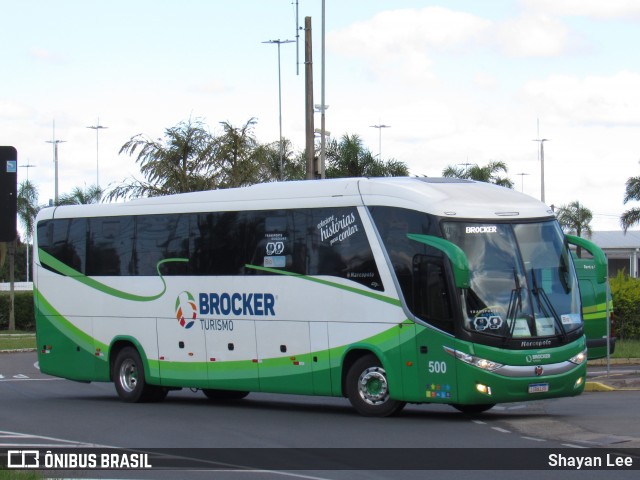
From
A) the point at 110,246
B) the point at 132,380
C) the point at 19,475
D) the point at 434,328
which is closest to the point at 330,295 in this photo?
the point at 434,328

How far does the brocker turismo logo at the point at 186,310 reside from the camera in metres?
20.0

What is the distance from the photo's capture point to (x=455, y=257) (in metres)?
15.9

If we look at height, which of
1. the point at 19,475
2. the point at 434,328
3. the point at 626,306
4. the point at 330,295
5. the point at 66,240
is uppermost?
the point at 66,240

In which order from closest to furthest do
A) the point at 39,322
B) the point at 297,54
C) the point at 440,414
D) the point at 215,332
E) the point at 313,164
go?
the point at 440,414
the point at 215,332
the point at 39,322
the point at 313,164
the point at 297,54

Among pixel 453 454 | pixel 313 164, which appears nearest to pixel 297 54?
pixel 313 164

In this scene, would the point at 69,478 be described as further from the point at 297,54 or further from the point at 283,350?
the point at 297,54

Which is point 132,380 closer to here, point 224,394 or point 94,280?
point 224,394

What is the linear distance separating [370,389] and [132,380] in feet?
19.1

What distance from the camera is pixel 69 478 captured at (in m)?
11.1

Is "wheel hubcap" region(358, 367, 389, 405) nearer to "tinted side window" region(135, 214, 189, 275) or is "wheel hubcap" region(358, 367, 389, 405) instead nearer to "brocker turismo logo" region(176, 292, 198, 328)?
"brocker turismo logo" region(176, 292, 198, 328)

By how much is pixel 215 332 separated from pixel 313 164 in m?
9.53

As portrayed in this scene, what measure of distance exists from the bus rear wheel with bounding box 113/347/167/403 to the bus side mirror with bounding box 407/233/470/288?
697cm

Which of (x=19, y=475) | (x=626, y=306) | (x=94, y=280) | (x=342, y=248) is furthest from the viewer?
(x=626, y=306)

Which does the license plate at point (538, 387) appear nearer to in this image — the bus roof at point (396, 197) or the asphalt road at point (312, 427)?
the asphalt road at point (312, 427)
